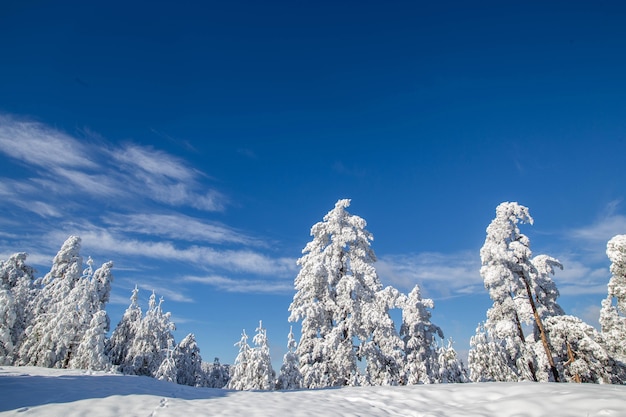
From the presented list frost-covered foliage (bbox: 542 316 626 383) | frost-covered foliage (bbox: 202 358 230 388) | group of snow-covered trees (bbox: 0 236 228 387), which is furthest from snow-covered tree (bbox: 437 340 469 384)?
frost-covered foliage (bbox: 202 358 230 388)

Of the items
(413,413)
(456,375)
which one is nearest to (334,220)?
(413,413)

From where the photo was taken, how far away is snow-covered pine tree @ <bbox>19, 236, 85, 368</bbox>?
1062 inches

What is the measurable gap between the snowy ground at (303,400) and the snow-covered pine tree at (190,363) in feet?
133

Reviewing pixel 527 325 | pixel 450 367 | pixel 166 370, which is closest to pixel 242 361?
pixel 166 370

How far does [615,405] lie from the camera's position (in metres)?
5.88

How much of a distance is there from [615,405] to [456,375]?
86.9 ft

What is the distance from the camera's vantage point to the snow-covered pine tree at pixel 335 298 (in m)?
18.1

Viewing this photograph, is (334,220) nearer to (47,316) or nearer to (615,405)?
(615,405)

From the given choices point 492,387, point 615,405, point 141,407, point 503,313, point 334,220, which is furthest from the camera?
point 503,313

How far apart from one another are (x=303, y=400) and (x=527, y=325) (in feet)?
61.6

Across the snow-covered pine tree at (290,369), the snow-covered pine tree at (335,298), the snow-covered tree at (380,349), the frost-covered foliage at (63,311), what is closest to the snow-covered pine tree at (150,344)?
the frost-covered foliage at (63,311)

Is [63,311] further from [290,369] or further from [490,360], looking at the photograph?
[490,360]

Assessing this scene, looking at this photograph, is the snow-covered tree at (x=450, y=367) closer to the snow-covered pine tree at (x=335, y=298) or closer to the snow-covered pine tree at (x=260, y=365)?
the snow-covered pine tree at (x=335, y=298)

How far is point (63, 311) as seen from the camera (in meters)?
27.6
